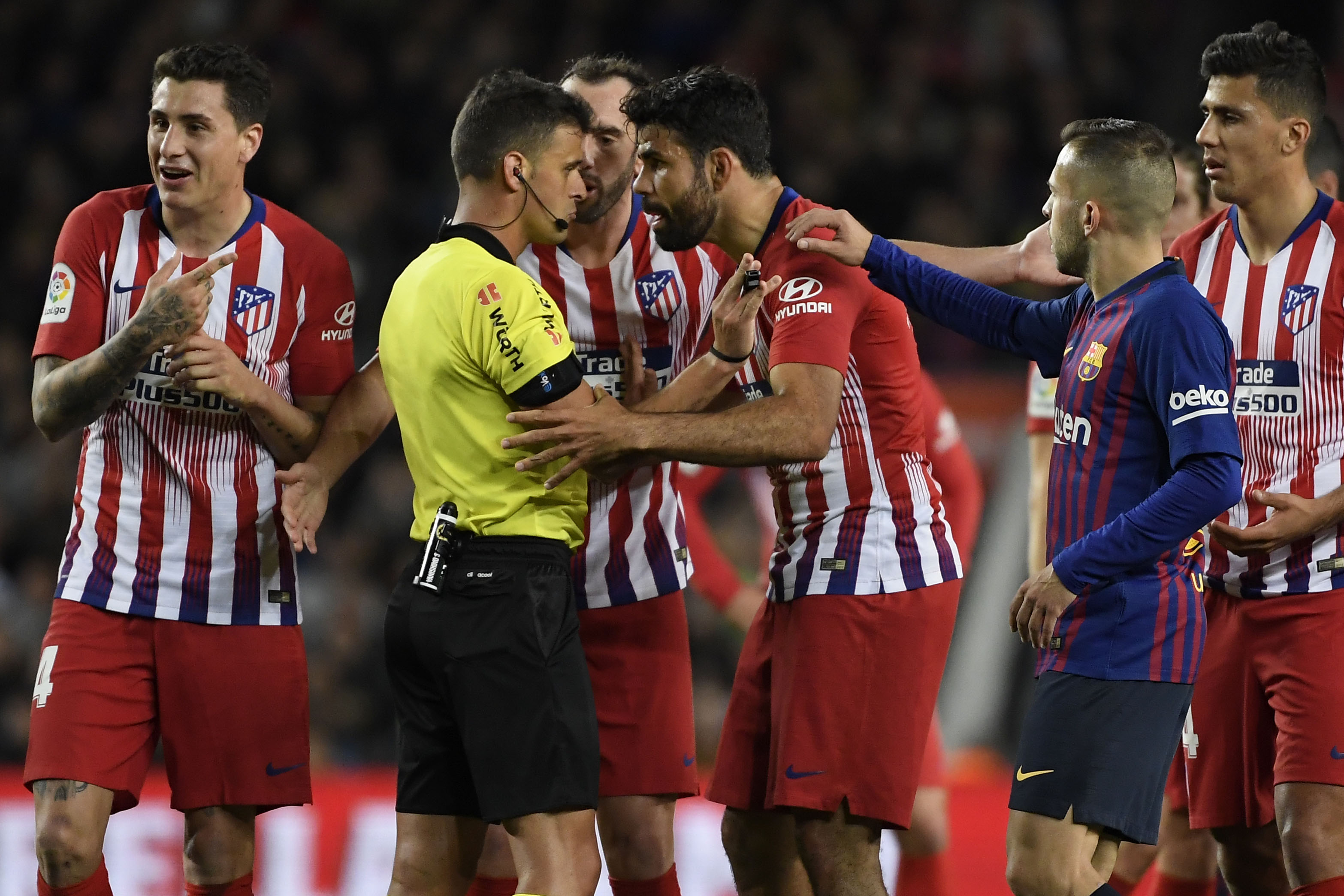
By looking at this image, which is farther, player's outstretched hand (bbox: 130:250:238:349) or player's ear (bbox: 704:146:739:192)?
player's ear (bbox: 704:146:739:192)

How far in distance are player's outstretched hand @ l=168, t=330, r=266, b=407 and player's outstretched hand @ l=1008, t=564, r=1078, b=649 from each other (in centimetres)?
211

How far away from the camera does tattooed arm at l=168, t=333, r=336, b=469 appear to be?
4.23m

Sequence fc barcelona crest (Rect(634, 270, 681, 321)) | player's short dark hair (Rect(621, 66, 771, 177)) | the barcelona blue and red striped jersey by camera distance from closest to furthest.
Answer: the barcelona blue and red striped jersey, player's short dark hair (Rect(621, 66, 771, 177)), fc barcelona crest (Rect(634, 270, 681, 321))

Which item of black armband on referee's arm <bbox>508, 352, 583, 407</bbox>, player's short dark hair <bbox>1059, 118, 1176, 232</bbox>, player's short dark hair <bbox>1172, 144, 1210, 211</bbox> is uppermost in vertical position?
player's short dark hair <bbox>1172, 144, 1210, 211</bbox>

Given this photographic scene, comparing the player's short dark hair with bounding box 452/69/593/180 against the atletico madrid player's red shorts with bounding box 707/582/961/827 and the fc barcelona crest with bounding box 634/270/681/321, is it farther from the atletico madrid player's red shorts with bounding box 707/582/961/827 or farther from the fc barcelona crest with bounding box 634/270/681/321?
the atletico madrid player's red shorts with bounding box 707/582/961/827

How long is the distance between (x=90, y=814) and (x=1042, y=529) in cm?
315

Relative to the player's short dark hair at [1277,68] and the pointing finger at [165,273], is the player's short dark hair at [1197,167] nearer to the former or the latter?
the player's short dark hair at [1277,68]

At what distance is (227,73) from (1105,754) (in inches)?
119

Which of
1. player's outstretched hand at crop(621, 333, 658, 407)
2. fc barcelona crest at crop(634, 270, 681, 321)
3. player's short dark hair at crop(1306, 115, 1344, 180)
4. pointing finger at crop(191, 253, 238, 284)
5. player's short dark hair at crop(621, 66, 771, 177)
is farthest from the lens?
player's short dark hair at crop(1306, 115, 1344, 180)

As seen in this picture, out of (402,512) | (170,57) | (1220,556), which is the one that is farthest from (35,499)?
(1220,556)

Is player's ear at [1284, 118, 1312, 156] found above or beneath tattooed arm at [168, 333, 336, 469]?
above

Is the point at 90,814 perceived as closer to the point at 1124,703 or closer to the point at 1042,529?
the point at 1124,703

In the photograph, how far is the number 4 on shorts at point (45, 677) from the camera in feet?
14.3

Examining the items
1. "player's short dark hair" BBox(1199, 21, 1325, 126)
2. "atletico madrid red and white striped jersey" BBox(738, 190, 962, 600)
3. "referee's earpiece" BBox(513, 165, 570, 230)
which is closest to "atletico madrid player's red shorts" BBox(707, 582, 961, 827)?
"atletico madrid red and white striped jersey" BBox(738, 190, 962, 600)
